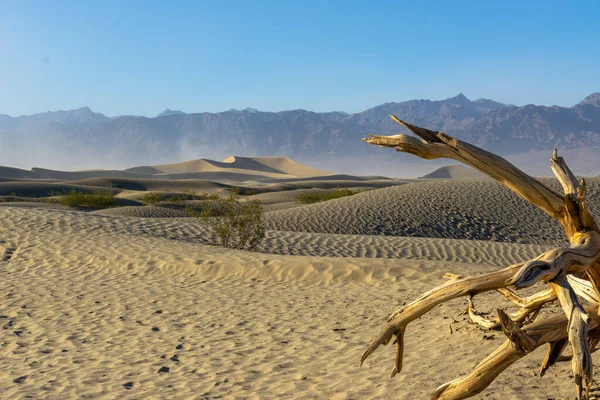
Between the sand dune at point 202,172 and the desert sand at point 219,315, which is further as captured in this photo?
the sand dune at point 202,172

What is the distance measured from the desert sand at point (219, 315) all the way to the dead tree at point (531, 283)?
91cm

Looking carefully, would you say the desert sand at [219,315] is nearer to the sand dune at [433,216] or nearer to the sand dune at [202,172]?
the sand dune at [433,216]

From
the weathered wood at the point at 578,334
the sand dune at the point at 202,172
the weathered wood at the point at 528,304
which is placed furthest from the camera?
the sand dune at the point at 202,172

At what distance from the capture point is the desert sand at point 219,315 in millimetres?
5699

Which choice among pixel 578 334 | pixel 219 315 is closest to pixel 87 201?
pixel 219 315

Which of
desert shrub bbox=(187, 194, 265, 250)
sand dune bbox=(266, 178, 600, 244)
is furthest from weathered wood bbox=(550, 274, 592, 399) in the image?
sand dune bbox=(266, 178, 600, 244)

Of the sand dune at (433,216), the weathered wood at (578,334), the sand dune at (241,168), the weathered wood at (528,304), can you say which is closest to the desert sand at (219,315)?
the weathered wood at (528,304)

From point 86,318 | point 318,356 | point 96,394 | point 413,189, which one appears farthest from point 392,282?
point 413,189

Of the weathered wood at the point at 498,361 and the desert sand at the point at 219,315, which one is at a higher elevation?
the weathered wood at the point at 498,361

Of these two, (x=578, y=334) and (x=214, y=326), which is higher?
(x=578, y=334)

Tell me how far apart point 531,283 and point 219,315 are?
5.56m

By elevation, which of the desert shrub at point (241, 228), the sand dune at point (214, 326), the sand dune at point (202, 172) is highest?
the sand dune at point (202, 172)

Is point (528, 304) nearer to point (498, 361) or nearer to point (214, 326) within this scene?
point (498, 361)

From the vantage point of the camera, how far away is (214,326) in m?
8.09
